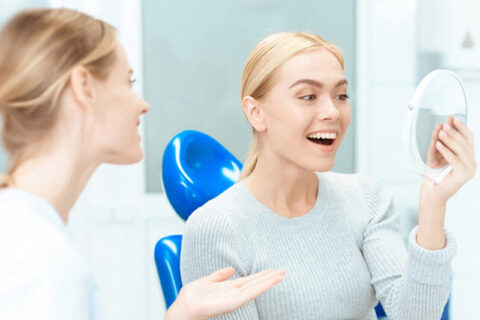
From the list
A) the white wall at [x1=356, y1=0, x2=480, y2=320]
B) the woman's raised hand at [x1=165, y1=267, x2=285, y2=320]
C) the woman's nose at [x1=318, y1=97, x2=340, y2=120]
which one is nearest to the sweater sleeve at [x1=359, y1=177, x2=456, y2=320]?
→ the woman's nose at [x1=318, y1=97, x2=340, y2=120]

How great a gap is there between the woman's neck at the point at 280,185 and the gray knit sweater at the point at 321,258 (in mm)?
27

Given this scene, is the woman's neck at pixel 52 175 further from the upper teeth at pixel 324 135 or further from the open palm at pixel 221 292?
the upper teeth at pixel 324 135

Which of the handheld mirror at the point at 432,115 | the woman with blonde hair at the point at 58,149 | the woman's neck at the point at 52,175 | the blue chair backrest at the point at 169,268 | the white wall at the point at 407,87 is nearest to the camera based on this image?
the woman with blonde hair at the point at 58,149

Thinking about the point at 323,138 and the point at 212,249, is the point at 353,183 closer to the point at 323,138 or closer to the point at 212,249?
the point at 323,138

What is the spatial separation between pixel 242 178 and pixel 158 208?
0.88m

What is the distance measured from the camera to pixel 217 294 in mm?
883

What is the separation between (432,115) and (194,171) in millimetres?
610

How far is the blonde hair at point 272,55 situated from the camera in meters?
1.21

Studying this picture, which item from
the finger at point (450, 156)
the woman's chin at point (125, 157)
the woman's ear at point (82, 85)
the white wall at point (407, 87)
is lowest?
the white wall at point (407, 87)

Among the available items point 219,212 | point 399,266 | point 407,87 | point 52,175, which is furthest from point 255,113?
point 407,87

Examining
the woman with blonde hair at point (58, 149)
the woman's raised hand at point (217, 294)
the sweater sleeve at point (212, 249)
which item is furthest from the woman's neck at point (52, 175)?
the sweater sleeve at point (212, 249)

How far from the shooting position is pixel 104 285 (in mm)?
2053

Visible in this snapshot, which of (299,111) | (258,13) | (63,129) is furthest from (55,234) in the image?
(258,13)

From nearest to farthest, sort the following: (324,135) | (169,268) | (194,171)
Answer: (324,135) < (169,268) < (194,171)
